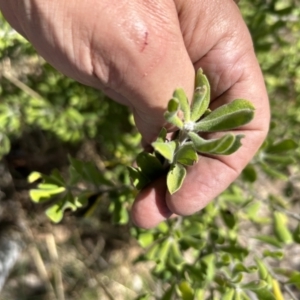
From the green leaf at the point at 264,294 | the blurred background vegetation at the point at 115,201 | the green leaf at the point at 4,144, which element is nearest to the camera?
the green leaf at the point at 264,294

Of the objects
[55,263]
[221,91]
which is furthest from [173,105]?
[55,263]

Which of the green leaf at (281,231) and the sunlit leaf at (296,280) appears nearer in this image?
the sunlit leaf at (296,280)

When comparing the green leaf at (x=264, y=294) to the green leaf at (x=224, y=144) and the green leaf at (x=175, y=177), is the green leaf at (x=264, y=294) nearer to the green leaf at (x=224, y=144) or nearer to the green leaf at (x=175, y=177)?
the green leaf at (x=175, y=177)

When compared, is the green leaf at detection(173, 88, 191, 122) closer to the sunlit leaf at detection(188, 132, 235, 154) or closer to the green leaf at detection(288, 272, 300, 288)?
the sunlit leaf at detection(188, 132, 235, 154)

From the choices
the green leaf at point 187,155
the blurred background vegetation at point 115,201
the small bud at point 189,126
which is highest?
the small bud at point 189,126

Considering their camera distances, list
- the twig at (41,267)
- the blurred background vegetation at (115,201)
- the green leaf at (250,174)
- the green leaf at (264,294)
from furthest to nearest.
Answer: the twig at (41,267) < the green leaf at (250,174) < the blurred background vegetation at (115,201) < the green leaf at (264,294)

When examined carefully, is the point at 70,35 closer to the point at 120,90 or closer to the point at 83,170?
the point at 120,90

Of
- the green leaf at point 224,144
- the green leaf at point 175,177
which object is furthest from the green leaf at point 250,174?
the green leaf at point 224,144
